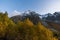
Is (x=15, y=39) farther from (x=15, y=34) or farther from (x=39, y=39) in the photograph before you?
(x=39, y=39)

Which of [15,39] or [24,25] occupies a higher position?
[24,25]

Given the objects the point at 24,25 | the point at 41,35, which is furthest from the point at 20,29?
the point at 41,35

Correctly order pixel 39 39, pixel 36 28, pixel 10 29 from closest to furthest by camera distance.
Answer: pixel 39 39
pixel 36 28
pixel 10 29

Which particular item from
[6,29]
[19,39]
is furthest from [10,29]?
[19,39]

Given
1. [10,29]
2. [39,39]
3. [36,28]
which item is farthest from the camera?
[10,29]

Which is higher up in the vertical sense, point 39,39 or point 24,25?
point 24,25

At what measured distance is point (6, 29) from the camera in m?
65.8

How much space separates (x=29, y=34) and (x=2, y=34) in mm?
12322

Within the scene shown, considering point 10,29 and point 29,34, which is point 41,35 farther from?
point 10,29

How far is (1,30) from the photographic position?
216ft

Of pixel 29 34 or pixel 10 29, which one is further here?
pixel 10 29

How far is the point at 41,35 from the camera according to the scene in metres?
54.7

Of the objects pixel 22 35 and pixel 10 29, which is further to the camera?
pixel 10 29

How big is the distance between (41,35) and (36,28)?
3882mm
